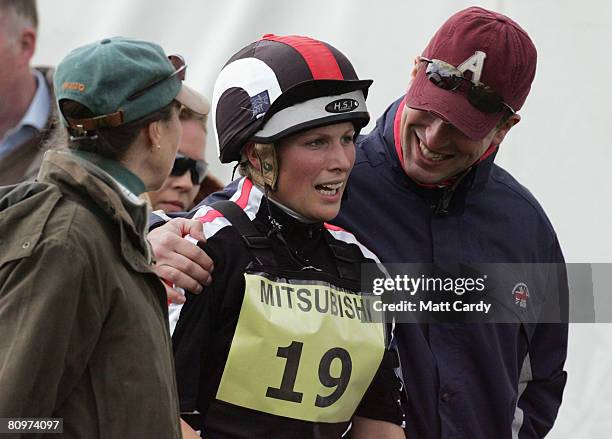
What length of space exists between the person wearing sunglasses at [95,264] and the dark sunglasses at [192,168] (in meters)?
1.53

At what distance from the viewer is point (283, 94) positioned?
2.13 meters

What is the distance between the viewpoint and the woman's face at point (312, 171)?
215 cm

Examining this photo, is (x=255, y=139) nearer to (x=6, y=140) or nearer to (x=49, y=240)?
(x=49, y=240)

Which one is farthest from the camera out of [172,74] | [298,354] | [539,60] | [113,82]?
[539,60]

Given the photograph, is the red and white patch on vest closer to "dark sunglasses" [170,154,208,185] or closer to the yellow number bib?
the yellow number bib

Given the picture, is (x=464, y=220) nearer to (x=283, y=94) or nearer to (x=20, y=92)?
(x=283, y=94)

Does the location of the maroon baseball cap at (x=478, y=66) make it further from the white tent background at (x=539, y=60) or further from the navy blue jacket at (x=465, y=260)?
the white tent background at (x=539, y=60)

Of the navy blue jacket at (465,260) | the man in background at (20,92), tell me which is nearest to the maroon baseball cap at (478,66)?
the navy blue jacket at (465,260)

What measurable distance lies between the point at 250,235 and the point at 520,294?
72 centimetres

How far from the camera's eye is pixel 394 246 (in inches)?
96.3

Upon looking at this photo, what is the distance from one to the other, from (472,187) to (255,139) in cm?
60

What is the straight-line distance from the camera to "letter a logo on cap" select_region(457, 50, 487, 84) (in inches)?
97.4

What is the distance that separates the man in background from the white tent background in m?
0.19

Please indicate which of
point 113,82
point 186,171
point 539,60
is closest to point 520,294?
point 113,82
